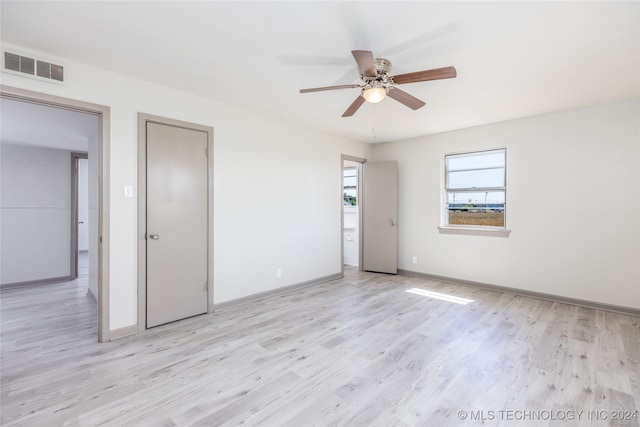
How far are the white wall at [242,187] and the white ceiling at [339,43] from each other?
0.83 ft

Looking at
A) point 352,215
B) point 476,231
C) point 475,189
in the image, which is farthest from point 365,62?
point 352,215

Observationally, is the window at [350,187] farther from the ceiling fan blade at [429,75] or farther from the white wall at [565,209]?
the ceiling fan blade at [429,75]

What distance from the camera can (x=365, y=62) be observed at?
84.5 inches

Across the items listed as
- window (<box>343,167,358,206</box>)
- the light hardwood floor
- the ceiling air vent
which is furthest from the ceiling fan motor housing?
window (<box>343,167,358,206</box>)

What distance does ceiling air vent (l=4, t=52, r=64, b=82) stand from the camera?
→ 238 cm

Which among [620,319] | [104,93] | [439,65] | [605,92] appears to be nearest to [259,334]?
[104,93]

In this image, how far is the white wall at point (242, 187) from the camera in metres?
2.91

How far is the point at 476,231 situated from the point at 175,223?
172 inches

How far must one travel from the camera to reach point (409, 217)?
559cm

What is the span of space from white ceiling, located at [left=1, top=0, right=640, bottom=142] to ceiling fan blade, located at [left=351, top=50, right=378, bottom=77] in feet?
0.76

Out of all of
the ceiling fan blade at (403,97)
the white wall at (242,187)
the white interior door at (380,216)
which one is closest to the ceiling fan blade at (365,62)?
the ceiling fan blade at (403,97)

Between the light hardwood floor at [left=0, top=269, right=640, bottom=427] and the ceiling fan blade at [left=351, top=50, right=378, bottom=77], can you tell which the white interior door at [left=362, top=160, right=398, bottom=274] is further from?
the ceiling fan blade at [left=351, top=50, right=378, bottom=77]

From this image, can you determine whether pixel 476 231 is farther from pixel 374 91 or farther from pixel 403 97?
pixel 374 91

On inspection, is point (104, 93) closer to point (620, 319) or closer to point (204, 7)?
point (204, 7)
